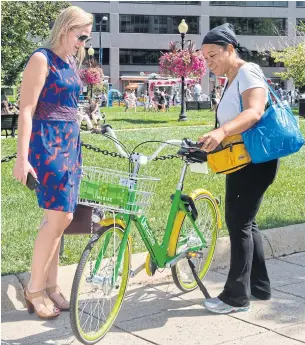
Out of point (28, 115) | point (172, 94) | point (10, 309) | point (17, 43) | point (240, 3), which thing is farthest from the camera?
point (240, 3)

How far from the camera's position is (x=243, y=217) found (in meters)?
4.52

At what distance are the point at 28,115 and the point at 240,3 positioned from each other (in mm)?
64161

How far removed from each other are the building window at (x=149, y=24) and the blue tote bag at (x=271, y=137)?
64.3 metres

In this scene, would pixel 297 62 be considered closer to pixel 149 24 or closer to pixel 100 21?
pixel 100 21

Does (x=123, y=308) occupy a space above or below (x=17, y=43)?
below

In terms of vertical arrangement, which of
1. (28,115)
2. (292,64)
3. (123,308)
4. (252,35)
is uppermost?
(252,35)

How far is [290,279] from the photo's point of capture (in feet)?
17.5

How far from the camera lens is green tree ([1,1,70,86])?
3280 cm

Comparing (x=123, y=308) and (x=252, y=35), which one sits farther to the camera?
(x=252, y=35)

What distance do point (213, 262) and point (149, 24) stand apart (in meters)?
64.0

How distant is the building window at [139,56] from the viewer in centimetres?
6900

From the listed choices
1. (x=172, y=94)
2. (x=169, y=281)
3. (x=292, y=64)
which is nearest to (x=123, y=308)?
(x=169, y=281)

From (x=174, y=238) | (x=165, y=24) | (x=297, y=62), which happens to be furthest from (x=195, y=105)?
(x=174, y=238)

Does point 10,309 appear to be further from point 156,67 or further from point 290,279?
point 156,67
